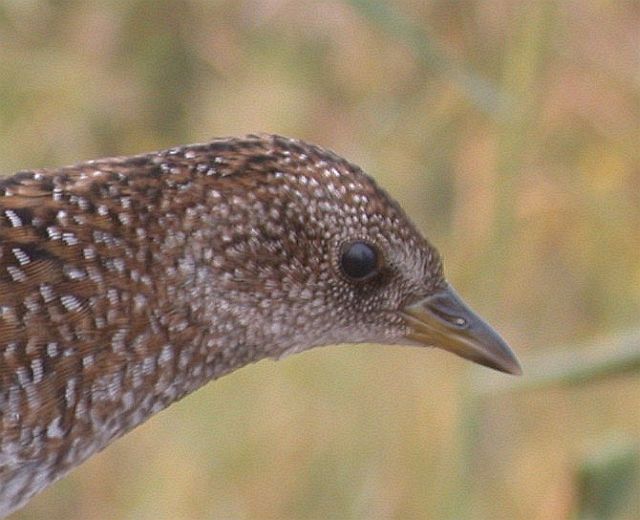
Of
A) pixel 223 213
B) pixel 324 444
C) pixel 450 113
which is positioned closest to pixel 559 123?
pixel 450 113

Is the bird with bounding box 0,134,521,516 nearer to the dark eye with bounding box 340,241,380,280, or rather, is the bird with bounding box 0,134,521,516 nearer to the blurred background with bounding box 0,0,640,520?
the dark eye with bounding box 340,241,380,280

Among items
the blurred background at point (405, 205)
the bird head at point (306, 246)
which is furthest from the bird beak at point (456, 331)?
the blurred background at point (405, 205)

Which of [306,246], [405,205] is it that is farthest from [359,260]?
[405,205]

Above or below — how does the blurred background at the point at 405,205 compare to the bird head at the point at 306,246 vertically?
below

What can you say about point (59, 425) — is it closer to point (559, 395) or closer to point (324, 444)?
point (324, 444)

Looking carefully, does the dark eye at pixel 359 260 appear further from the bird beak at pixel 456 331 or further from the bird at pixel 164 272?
the bird beak at pixel 456 331

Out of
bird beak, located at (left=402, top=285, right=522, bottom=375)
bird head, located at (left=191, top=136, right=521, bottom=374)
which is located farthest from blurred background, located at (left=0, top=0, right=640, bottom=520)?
bird head, located at (left=191, top=136, right=521, bottom=374)
